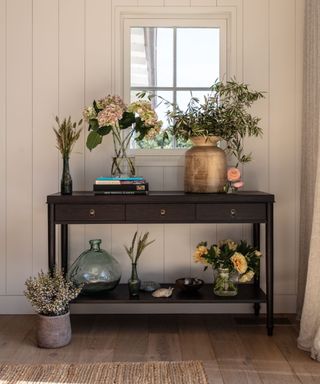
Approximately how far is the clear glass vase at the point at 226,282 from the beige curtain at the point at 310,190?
0.39 meters

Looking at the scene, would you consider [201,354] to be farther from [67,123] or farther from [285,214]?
[67,123]

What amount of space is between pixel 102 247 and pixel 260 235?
39.7 inches

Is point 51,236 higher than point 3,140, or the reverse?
point 3,140

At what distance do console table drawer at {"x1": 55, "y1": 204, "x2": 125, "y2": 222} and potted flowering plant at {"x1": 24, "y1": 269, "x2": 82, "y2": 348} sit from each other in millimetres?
313

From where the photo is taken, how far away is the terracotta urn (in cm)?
282

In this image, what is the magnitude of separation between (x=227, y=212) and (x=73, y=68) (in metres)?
1.34

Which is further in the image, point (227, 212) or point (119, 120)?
point (119, 120)

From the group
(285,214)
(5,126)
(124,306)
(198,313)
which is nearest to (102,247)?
(124,306)

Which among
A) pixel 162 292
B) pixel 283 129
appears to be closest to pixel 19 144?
pixel 162 292

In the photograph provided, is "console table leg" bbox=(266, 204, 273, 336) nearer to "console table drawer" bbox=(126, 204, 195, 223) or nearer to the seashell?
"console table drawer" bbox=(126, 204, 195, 223)

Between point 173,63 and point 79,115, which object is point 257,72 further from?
point 79,115

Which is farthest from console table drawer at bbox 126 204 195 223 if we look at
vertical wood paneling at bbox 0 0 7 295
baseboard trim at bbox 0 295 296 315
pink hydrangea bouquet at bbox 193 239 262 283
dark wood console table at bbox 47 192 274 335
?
vertical wood paneling at bbox 0 0 7 295

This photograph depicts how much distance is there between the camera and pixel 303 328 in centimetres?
254

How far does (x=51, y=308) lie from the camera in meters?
2.55
